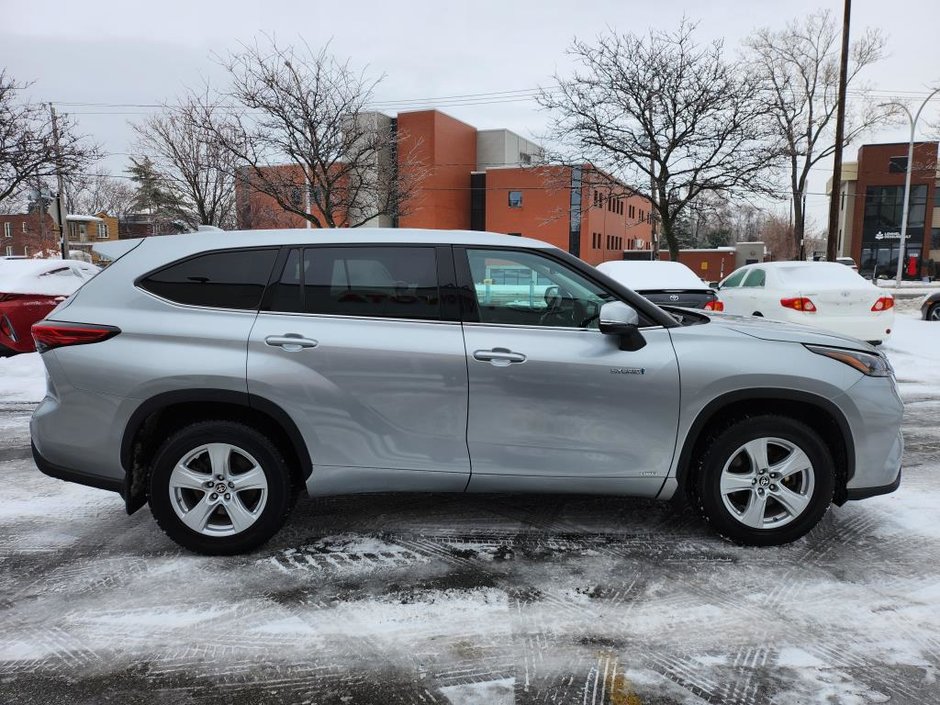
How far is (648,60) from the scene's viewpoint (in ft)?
69.7

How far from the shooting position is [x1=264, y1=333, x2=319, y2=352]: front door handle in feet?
11.0

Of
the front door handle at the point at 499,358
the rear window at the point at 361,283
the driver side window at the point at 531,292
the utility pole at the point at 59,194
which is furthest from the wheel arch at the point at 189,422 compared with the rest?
the utility pole at the point at 59,194

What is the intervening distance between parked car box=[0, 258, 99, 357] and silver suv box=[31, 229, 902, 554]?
23.8 feet

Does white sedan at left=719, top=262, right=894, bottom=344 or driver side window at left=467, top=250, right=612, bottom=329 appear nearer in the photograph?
driver side window at left=467, top=250, right=612, bottom=329

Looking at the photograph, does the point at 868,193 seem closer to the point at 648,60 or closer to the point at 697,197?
the point at 697,197

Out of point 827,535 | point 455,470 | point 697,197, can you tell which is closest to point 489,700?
point 455,470

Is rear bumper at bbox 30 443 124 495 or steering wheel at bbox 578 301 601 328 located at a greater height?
steering wheel at bbox 578 301 601 328

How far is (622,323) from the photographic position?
128 inches

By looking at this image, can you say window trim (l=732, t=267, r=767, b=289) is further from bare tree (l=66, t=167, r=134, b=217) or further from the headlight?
bare tree (l=66, t=167, r=134, b=217)

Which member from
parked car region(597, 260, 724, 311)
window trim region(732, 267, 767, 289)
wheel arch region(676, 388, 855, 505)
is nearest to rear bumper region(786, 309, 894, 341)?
window trim region(732, 267, 767, 289)

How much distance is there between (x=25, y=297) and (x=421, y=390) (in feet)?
29.7

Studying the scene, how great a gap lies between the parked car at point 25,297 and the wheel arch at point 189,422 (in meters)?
7.24

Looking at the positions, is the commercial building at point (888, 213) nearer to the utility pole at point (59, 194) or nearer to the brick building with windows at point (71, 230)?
the utility pole at point (59, 194)

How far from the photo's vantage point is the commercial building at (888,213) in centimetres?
5194
